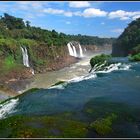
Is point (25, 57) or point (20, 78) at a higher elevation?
point (25, 57)

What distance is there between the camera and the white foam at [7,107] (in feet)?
92.2

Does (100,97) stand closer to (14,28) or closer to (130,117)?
(130,117)

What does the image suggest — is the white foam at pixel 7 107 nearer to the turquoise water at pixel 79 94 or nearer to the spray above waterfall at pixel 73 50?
the turquoise water at pixel 79 94

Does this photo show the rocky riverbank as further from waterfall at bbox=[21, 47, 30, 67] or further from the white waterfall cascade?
waterfall at bbox=[21, 47, 30, 67]

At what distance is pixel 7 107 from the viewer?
30.0 m

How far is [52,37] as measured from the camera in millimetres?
124938

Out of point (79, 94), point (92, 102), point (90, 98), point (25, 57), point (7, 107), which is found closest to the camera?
point (92, 102)

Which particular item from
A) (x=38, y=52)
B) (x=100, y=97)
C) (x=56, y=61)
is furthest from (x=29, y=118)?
(x=56, y=61)

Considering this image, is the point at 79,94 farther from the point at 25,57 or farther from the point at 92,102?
the point at 25,57

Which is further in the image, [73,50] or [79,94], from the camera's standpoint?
[73,50]

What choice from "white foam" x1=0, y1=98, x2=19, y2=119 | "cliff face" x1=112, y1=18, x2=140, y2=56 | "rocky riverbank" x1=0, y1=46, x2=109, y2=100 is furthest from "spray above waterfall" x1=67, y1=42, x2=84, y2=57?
"white foam" x1=0, y1=98, x2=19, y2=119

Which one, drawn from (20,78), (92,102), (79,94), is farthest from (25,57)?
(92,102)

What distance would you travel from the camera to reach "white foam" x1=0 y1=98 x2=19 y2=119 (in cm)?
2812

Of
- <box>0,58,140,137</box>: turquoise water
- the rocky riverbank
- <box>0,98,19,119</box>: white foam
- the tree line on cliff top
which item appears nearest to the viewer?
<box>0,58,140,137</box>: turquoise water
